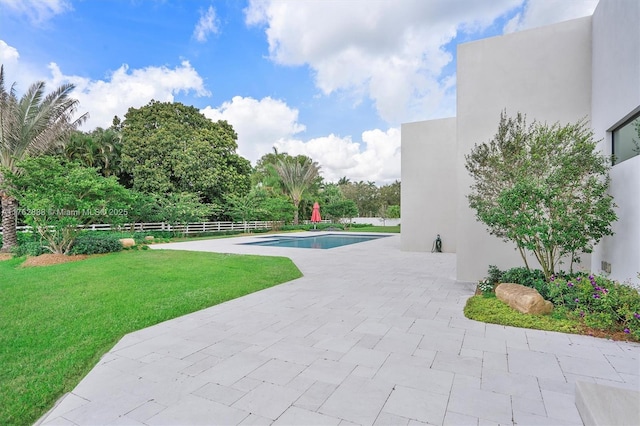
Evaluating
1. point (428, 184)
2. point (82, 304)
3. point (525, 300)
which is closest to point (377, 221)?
point (428, 184)

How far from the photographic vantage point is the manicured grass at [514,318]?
396 cm

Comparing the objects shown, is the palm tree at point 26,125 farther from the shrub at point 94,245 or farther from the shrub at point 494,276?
the shrub at point 494,276

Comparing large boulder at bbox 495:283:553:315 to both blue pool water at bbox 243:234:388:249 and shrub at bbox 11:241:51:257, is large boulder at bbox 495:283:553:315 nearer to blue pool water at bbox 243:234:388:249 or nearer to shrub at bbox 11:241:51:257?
blue pool water at bbox 243:234:388:249

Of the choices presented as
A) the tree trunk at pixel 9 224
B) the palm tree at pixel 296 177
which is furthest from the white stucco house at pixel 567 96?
the palm tree at pixel 296 177

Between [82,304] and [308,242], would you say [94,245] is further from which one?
[308,242]

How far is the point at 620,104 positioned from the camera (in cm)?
468

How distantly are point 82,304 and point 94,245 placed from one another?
659cm

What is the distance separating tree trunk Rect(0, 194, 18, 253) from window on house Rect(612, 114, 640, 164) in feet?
52.1

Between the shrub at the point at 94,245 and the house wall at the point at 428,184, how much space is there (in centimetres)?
1063

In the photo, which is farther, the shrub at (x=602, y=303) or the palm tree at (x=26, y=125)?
the palm tree at (x=26, y=125)

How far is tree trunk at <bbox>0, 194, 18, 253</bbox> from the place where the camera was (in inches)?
417

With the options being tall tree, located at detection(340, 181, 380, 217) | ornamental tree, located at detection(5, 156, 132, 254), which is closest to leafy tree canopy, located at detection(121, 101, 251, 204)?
ornamental tree, located at detection(5, 156, 132, 254)

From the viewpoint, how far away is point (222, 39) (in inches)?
450

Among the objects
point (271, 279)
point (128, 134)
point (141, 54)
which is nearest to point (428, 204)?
point (271, 279)
